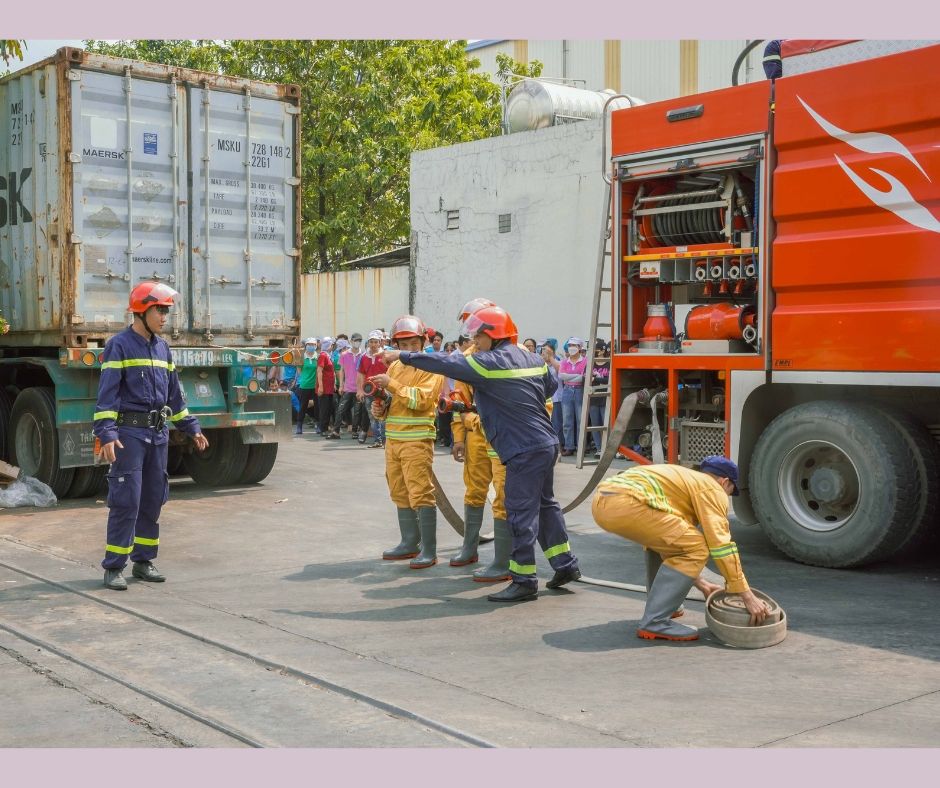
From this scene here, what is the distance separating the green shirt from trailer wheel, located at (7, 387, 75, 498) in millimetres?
8495

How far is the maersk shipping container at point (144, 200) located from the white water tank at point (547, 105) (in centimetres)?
912

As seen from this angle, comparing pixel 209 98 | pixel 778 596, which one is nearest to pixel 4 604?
pixel 778 596

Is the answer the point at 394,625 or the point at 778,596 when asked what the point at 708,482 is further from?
the point at 394,625

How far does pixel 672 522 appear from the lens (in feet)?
19.5

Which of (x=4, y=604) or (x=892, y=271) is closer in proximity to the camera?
(x=4, y=604)

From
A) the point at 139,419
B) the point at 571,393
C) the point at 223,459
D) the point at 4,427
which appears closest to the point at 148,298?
the point at 139,419

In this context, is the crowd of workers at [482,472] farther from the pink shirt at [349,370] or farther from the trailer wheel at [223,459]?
the pink shirt at [349,370]

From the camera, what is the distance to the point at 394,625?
6324 millimetres

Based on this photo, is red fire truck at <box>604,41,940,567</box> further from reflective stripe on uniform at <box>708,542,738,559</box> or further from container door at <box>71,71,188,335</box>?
container door at <box>71,71,188,335</box>

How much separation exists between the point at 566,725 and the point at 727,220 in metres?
4.99

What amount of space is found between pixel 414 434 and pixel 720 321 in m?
2.51

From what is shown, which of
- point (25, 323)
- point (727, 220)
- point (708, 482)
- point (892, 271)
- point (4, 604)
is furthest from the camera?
point (25, 323)

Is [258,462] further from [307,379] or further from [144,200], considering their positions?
[307,379]

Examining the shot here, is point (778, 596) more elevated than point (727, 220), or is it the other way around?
point (727, 220)
